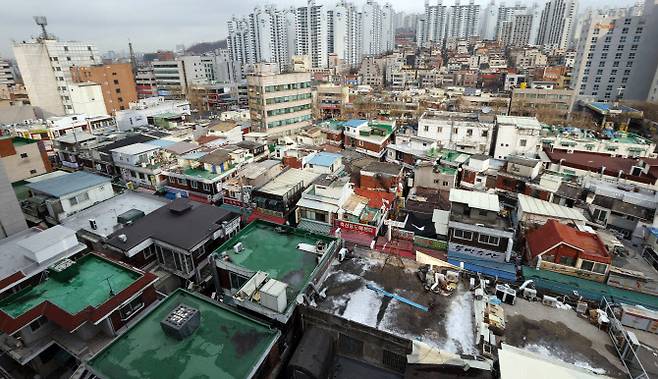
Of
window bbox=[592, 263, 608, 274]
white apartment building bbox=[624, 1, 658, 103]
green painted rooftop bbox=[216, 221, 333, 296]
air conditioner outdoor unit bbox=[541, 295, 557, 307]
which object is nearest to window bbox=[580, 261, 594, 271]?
window bbox=[592, 263, 608, 274]

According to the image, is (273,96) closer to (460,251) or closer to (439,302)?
(460,251)

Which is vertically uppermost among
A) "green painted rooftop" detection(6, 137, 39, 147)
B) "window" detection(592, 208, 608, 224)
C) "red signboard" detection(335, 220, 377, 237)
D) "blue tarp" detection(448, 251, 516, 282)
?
"green painted rooftop" detection(6, 137, 39, 147)

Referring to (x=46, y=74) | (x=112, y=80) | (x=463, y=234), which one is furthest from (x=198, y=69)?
(x=463, y=234)

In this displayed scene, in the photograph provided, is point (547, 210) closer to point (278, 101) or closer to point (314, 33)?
point (278, 101)

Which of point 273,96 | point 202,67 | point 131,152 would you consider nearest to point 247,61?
point 202,67

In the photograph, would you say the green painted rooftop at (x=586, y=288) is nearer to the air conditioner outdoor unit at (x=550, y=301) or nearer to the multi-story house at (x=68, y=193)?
the air conditioner outdoor unit at (x=550, y=301)

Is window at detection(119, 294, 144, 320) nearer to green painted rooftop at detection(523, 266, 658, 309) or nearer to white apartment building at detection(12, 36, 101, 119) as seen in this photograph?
green painted rooftop at detection(523, 266, 658, 309)
